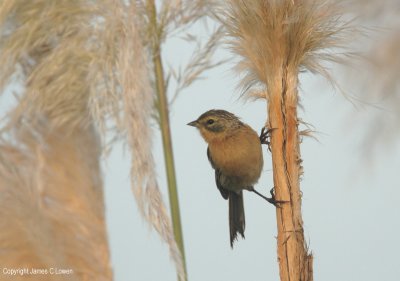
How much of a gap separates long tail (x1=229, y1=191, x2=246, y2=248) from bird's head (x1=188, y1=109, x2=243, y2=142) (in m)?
0.48

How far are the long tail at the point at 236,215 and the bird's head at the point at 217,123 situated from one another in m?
0.48

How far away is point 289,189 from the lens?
1997 mm

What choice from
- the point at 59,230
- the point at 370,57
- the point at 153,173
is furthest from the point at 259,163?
the point at 370,57

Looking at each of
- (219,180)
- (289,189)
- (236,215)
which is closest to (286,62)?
(289,189)

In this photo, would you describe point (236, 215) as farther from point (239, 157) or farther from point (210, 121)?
point (210, 121)

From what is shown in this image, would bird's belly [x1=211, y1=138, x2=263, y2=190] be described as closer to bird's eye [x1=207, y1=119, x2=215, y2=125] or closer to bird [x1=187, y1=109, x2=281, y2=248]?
bird [x1=187, y1=109, x2=281, y2=248]

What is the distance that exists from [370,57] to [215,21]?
35.0 inches

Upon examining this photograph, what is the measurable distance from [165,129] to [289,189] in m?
0.47

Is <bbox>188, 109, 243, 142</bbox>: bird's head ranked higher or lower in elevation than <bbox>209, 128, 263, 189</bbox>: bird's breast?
higher

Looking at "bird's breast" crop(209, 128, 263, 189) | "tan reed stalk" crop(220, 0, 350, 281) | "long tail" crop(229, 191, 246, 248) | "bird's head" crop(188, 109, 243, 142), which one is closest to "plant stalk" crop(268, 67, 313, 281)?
"tan reed stalk" crop(220, 0, 350, 281)

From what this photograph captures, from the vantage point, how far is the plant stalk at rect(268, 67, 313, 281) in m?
1.97

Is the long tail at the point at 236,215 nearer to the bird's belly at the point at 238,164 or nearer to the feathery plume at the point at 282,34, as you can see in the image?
the bird's belly at the point at 238,164

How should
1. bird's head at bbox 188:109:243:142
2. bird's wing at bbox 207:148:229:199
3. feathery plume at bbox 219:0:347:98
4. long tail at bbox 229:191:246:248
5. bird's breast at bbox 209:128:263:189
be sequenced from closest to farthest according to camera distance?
feathery plume at bbox 219:0:347:98 → long tail at bbox 229:191:246:248 → bird's breast at bbox 209:128:263:189 → bird's head at bbox 188:109:243:142 → bird's wing at bbox 207:148:229:199

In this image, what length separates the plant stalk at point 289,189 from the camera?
1.97 m
